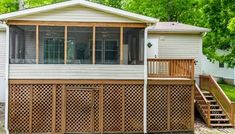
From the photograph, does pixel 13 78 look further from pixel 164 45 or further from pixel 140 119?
pixel 164 45

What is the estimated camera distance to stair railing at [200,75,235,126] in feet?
54.8

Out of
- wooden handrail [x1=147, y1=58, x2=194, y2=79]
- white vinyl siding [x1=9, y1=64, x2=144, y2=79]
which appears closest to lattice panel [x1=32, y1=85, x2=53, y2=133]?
white vinyl siding [x1=9, y1=64, x2=144, y2=79]

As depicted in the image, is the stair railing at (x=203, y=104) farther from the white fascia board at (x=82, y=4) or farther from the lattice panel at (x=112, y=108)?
the white fascia board at (x=82, y=4)

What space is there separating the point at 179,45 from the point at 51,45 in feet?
24.5

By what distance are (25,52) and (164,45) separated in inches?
305

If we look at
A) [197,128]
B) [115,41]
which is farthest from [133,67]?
[197,128]

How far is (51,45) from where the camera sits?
50.8 ft

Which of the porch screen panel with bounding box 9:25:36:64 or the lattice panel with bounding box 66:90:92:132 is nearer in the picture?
the porch screen panel with bounding box 9:25:36:64

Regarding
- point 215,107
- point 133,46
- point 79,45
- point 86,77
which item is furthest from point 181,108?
point 79,45

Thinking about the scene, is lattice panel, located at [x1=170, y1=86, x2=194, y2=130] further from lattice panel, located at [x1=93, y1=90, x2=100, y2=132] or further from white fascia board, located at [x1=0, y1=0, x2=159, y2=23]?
white fascia board, located at [x1=0, y1=0, x2=159, y2=23]

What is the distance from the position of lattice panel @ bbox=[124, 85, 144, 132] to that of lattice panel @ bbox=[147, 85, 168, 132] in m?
0.40

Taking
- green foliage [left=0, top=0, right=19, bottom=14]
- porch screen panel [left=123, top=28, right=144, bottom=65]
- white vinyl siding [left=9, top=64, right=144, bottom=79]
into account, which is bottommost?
white vinyl siding [left=9, top=64, right=144, bottom=79]

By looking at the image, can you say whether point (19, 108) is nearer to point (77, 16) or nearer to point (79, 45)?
point (79, 45)

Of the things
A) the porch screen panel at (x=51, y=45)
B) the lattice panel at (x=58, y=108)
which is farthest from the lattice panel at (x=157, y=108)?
the porch screen panel at (x=51, y=45)
